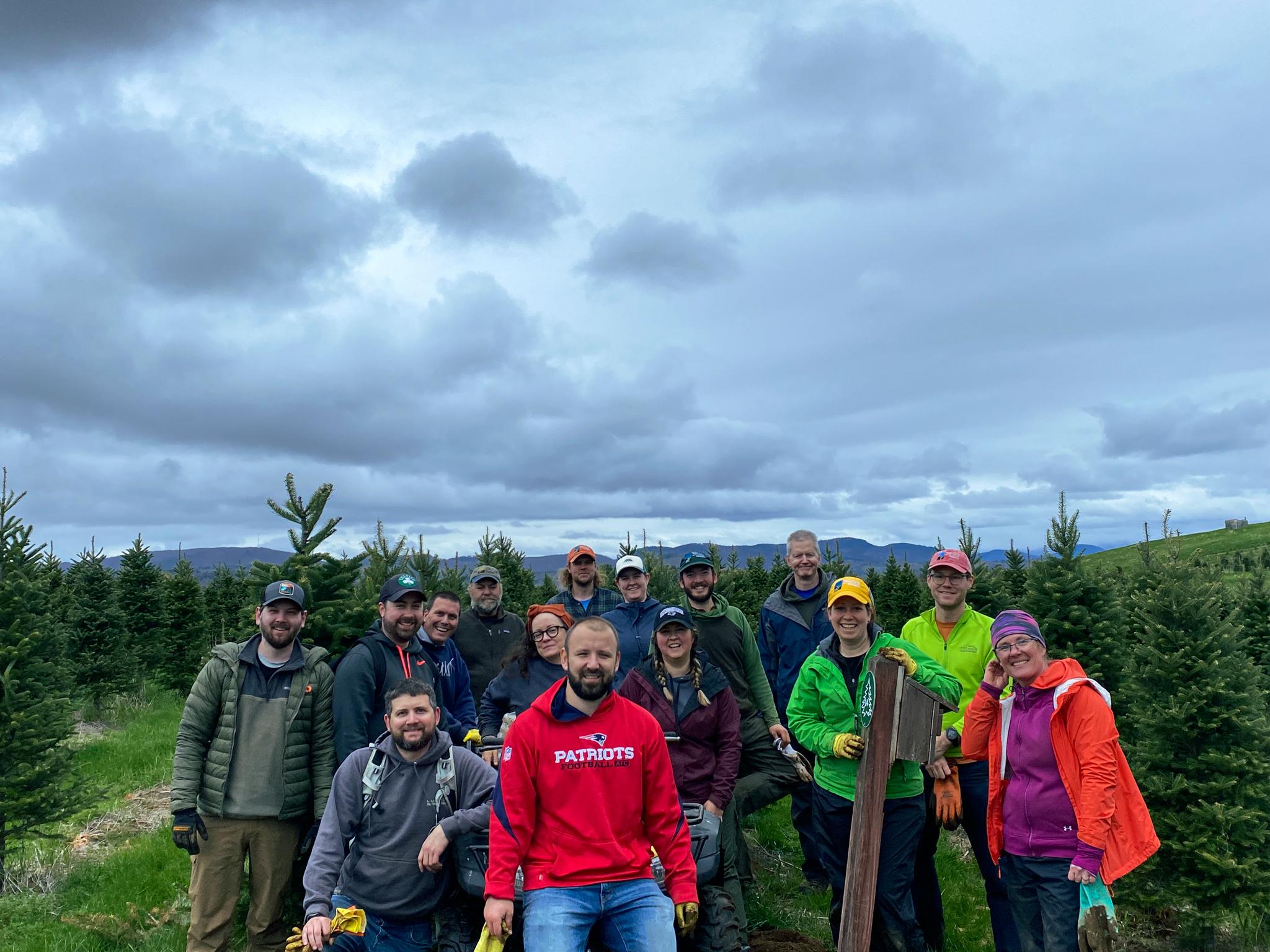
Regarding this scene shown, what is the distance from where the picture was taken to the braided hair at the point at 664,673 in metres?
6.06

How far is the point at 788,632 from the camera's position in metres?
7.89

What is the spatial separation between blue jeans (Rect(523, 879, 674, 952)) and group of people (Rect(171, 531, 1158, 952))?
0.04ft

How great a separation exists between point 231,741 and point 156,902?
9.91 ft

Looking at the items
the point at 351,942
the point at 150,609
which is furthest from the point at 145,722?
the point at 351,942

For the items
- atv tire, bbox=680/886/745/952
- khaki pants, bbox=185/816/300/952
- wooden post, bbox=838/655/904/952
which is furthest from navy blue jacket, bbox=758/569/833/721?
khaki pants, bbox=185/816/300/952

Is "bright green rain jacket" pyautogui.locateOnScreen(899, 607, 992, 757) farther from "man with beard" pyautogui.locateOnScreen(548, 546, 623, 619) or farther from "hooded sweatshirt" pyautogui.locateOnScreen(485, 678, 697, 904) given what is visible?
"man with beard" pyautogui.locateOnScreen(548, 546, 623, 619)

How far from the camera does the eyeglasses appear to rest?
6.40m

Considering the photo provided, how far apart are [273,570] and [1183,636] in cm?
809

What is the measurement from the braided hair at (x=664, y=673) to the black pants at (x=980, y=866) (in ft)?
6.02

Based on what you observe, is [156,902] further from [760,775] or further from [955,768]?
[955,768]

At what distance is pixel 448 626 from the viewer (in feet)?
23.6

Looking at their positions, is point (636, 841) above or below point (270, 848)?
above

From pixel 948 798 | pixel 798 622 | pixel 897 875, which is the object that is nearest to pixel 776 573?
pixel 798 622

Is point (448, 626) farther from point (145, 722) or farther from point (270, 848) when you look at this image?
point (145, 722)
